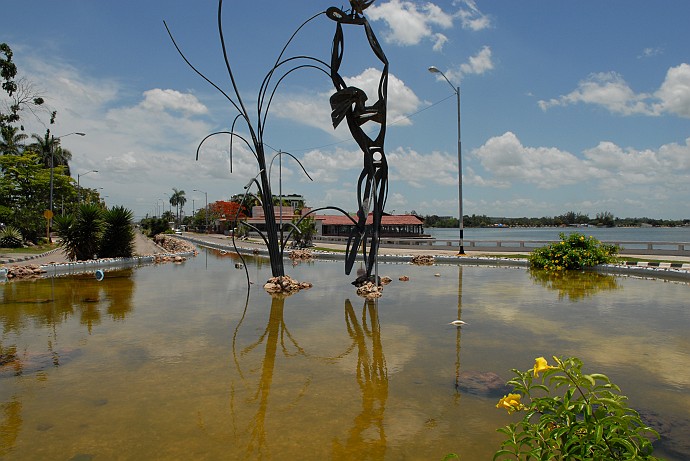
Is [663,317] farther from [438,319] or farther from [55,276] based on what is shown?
[55,276]

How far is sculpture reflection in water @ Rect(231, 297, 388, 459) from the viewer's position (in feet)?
14.1

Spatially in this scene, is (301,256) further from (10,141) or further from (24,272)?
(10,141)

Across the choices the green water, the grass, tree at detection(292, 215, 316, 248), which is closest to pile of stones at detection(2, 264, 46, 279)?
the green water

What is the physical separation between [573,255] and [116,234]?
2062 centimetres

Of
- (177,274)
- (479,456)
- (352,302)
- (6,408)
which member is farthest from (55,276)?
(479,456)

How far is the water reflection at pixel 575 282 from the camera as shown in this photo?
1331 centimetres

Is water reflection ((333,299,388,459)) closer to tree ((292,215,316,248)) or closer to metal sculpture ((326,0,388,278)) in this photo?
metal sculpture ((326,0,388,278))

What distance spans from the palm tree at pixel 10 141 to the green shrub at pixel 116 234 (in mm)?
27943

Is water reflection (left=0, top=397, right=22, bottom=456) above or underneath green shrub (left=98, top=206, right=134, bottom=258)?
underneath

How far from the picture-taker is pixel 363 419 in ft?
15.7

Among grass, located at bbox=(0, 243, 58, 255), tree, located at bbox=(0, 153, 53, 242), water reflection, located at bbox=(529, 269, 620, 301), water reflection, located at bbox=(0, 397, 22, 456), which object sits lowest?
water reflection, located at bbox=(0, 397, 22, 456)

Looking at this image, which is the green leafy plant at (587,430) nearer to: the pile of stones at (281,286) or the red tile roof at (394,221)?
the pile of stones at (281,286)

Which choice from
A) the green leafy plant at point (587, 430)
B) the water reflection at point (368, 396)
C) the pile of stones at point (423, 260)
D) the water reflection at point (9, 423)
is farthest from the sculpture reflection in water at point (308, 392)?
the pile of stones at point (423, 260)

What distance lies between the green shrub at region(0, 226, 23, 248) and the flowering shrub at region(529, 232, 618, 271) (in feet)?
98.8
